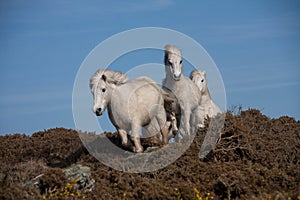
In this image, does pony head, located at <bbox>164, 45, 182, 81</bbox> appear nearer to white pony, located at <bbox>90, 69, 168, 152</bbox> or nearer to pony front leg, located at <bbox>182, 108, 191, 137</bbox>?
white pony, located at <bbox>90, 69, 168, 152</bbox>

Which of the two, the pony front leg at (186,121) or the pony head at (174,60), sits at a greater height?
the pony head at (174,60)

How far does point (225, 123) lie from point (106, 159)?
10.0 feet

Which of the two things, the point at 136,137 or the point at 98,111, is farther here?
the point at 136,137

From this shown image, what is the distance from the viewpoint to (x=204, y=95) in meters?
16.2

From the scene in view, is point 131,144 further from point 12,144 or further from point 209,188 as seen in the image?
point 12,144

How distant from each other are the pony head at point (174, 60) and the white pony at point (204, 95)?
2335 millimetres

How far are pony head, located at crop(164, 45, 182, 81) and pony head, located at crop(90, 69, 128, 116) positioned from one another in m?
1.29

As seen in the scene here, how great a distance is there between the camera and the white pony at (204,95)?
15612 mm

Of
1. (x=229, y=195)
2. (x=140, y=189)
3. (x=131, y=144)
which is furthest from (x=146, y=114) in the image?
(x=229, y=195)

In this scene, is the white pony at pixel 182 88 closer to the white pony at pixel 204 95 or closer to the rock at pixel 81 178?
the white pony at pixel 204 95

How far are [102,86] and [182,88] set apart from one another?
2.53 metres

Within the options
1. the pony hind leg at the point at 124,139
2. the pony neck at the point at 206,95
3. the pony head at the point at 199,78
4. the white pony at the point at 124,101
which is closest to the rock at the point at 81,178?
the white pony at the point at 124,101

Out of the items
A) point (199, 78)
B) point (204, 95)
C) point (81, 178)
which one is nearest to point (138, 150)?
point (81, 178)

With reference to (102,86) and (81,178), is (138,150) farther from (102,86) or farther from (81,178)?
(81,178)
